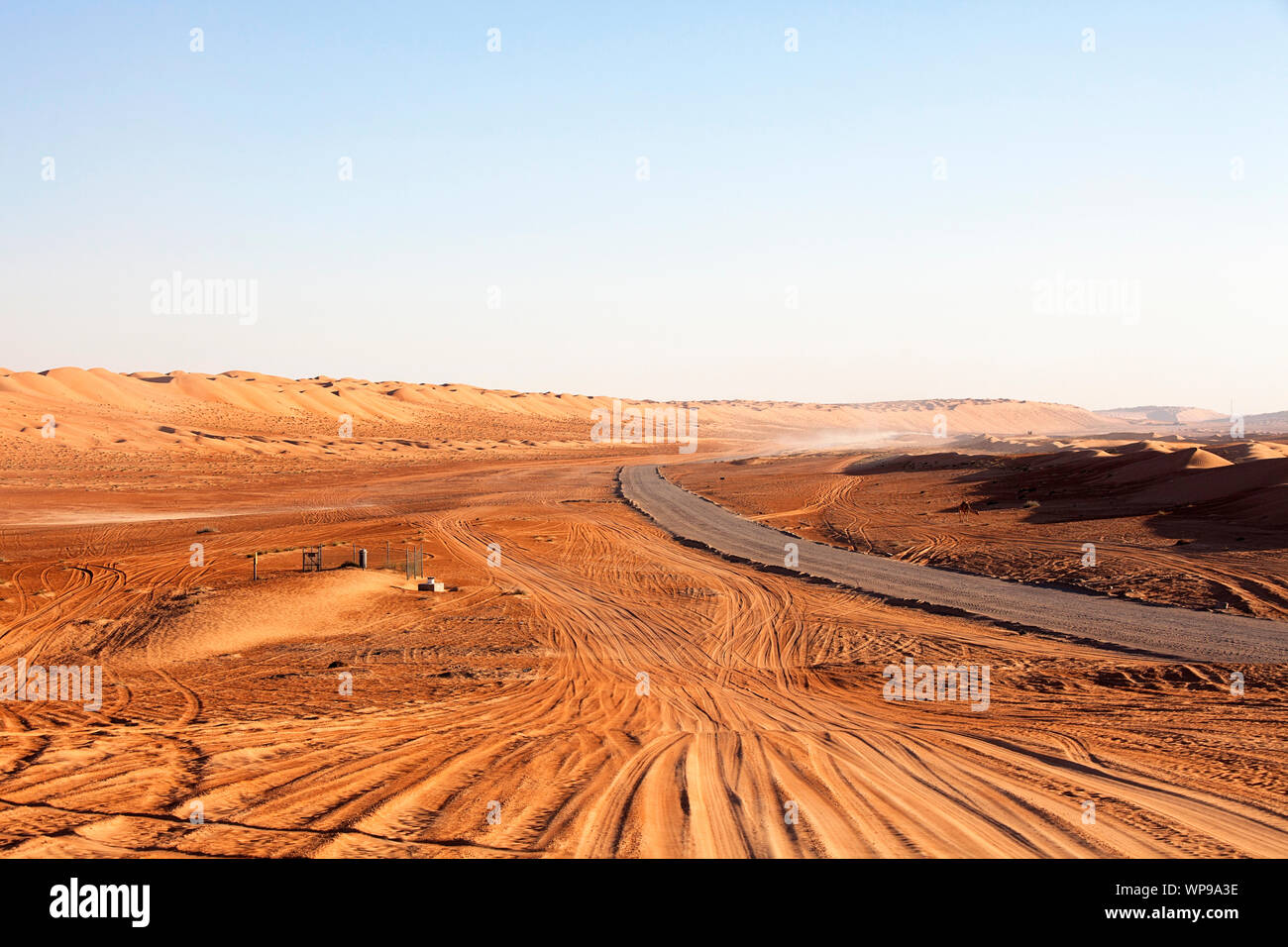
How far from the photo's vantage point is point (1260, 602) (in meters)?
21.0

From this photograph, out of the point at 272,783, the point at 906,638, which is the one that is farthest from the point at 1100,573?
the point at 272,783

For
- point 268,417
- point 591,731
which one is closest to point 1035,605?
point 591,731

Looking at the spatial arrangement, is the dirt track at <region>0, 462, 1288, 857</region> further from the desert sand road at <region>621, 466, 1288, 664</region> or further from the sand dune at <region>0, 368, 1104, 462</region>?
the sand dune at <region>0, 368, 1104, 462</region>

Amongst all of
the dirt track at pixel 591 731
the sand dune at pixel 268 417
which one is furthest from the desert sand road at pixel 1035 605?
the sand dune at pixel 268 417

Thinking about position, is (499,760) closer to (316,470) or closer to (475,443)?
(316,470)

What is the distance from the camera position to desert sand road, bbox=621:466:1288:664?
684 inches

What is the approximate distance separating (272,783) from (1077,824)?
27.4ft

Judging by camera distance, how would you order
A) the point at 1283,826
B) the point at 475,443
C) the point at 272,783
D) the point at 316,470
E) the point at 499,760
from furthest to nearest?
the point at 475,443 → the point at 316,470 → the point at 499,760 → the point at 272,783 → the point at 1283,826

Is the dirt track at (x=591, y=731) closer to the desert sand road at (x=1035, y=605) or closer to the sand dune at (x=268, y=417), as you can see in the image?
the desert sand road at (x=1035, y=605)

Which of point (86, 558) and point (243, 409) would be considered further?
point (243, 409)

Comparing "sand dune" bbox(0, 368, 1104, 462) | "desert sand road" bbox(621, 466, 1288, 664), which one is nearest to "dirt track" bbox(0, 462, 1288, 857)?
"desert sand road" bbox(621, 466, 1288, 664)

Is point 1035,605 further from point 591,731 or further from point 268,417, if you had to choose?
point 268,417

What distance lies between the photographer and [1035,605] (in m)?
22.1

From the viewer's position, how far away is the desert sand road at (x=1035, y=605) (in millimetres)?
17375
